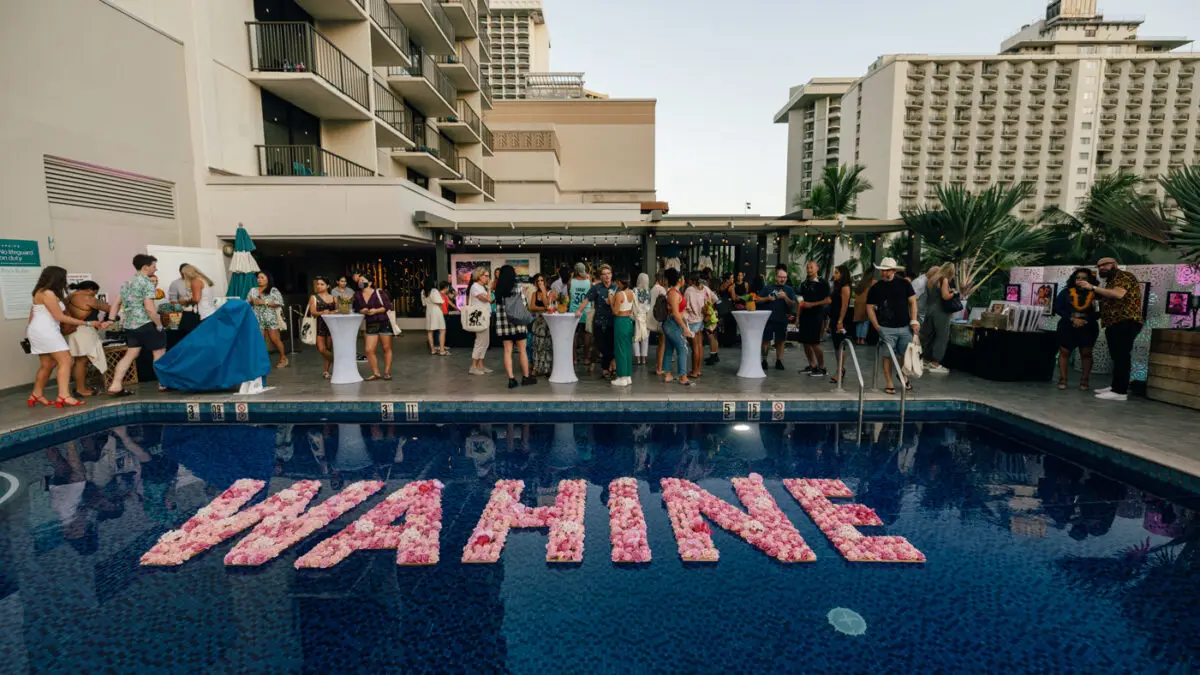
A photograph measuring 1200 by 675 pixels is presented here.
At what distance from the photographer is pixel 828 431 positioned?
6.16 m

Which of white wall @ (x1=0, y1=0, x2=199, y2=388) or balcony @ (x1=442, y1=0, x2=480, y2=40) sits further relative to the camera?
balcony @ (x1=442, y1=0, x2=480, y2=40)

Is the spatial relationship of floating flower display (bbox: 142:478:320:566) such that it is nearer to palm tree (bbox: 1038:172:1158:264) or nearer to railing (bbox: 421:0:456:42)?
palm tree (bbox: 1038:172:1158:264)

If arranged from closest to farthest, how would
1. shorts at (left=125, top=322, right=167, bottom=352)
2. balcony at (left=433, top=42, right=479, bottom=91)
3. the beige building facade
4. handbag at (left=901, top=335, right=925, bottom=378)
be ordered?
handbag at (left=901, top=335, right=925, bottom=378), shorts at (left=125, top=322, right=167, bottom=352), balcony at (left=433, top=42, right=479, bottom=91), the beige building facade

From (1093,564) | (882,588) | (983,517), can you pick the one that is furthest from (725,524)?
(1093,564)

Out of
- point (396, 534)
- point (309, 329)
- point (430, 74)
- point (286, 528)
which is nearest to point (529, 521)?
point (396, 534)

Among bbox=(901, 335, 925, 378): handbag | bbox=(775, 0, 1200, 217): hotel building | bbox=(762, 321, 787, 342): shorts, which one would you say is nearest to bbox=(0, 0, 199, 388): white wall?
bbox=(762, 321, 787, 342): shorts

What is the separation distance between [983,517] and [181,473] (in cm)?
699

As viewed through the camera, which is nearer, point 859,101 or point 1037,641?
point 1037,641

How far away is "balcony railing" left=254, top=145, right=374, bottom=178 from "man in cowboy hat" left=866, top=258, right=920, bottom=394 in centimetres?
1221

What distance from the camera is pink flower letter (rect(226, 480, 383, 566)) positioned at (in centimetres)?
335

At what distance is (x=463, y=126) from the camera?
71.4 ft

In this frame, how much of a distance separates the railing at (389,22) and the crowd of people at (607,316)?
32.9 feet

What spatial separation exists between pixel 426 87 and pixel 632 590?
18917 mm

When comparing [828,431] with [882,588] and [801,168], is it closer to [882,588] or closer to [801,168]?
[882,588]
